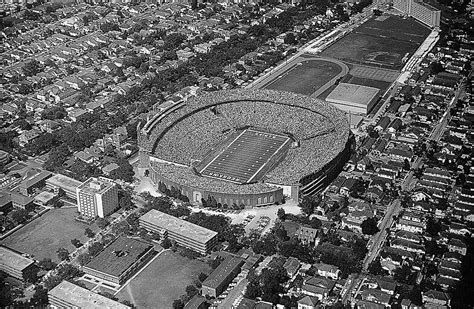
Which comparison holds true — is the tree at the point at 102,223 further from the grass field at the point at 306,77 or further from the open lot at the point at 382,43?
the open lot at the point at 382,43

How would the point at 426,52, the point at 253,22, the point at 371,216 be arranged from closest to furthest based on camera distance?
the point at 371,216 → the point at 426,52 → the point at 253,22

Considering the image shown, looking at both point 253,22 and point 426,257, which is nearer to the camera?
point 426,257

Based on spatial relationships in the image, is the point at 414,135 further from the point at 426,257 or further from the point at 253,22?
the point at 253,22

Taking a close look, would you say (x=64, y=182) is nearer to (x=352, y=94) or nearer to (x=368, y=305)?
(x=368, y=305)

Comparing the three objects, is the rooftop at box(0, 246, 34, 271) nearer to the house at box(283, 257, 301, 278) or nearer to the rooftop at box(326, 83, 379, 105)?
the house at box(283, 257, 301, 278)

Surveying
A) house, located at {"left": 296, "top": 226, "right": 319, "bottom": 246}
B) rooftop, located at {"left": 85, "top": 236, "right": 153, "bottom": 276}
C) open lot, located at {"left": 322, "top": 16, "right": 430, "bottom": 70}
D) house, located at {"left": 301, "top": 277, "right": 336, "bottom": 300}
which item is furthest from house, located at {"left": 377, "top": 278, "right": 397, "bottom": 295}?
open lot, located at {"left": 322, "top": 16, "right": 430, "bottom": 70}

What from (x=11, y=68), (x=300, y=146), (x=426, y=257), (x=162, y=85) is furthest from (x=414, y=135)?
(x=11, y=68)

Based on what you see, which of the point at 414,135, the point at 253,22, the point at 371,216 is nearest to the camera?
the point at 371,216
